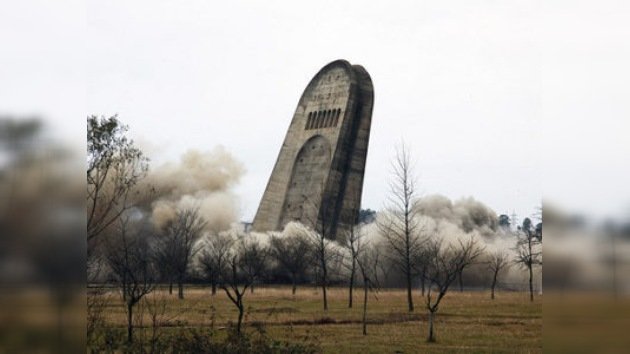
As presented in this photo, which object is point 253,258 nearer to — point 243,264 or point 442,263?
point 243,264

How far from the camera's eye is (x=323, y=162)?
809 inches

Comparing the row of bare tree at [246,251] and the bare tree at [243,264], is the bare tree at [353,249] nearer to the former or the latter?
the row of bare tree at [246,251]

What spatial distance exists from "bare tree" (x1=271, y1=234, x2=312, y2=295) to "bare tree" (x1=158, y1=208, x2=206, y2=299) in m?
2.13

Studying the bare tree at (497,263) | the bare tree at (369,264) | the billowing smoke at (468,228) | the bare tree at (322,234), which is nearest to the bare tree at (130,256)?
the bare tree at (322,234)

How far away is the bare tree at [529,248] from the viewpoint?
1327cm

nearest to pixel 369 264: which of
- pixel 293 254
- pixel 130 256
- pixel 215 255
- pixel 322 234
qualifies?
pixel 322 234

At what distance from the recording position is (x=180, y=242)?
17.9m

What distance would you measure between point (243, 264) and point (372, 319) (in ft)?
14.7

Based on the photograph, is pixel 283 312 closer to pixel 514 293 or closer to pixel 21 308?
pixel 514 293

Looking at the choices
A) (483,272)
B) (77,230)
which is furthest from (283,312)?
(77,230)

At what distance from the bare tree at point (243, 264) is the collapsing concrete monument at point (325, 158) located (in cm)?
204

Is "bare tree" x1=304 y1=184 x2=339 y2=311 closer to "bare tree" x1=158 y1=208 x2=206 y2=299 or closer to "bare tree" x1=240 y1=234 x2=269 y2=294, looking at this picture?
"bare tree" x1=240 y1=234 x2=269 y2=294

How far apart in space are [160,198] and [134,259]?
1126 centimetres

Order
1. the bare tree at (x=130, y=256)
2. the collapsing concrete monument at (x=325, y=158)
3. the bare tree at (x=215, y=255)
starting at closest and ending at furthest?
the bare tree at (x=130, y=256)
the bare tree at (x=215, y=255)
the collapsing concrete monument at (x=325, y=158)
